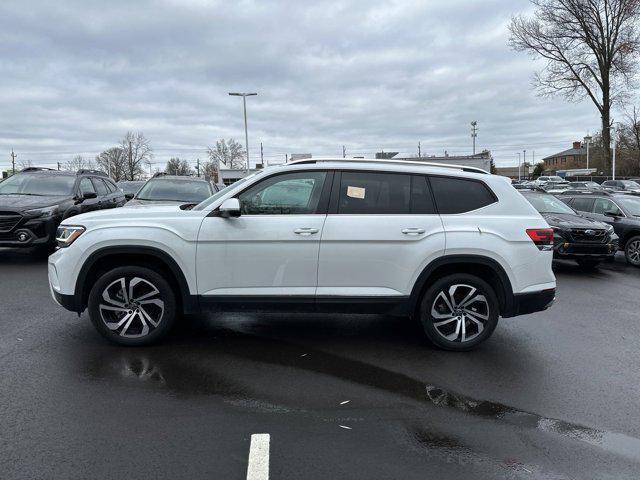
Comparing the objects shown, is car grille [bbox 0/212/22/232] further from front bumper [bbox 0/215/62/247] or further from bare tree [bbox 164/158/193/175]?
bare tree [bbox 164/158/193/175]

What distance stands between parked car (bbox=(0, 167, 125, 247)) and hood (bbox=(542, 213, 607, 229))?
9999mm

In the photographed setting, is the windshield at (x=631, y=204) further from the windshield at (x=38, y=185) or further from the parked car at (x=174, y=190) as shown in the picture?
the windshield at (x=38, y=185)

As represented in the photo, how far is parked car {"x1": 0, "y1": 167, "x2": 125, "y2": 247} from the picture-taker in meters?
9.09

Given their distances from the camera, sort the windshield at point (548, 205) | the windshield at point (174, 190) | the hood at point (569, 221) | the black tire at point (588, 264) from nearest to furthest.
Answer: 1. the hood at point (569, 221)
2. the black tire at point (588, 264)
3. the windshield at point (174, 190)
4. the windshield at point (548, 205)

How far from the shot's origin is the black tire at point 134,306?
16.0 ft

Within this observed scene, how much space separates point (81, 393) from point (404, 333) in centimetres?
335

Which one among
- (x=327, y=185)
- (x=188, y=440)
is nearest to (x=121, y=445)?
(x=188, y=440)

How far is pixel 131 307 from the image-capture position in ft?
16.2

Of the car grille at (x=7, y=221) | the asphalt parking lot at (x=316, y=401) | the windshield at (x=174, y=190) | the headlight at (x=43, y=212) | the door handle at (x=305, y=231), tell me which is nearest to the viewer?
the asphalt parking lot at (x=316, y=401)

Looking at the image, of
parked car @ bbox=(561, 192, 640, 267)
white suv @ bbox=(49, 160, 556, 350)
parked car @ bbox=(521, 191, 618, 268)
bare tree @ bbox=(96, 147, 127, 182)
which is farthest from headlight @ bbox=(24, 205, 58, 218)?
bare tree @ bbox=(96, 147, 127, 182)

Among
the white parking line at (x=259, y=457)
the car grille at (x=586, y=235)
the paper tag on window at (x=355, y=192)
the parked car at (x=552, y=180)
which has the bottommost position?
the white parking line at (x=259, y=457)

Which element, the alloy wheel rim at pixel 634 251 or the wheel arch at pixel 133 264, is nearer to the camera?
the wheel arch at pixel 133 264

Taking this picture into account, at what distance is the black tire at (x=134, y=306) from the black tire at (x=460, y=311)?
255cm

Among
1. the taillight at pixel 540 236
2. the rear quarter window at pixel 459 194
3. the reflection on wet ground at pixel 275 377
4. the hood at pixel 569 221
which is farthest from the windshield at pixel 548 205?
the reflection on wet ground at pixel 275 377
